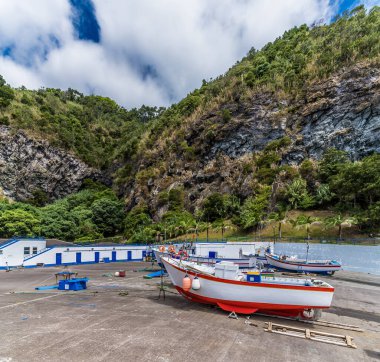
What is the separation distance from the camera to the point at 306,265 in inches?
955

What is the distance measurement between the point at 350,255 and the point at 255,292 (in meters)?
19.4

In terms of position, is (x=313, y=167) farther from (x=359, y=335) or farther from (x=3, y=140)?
(x=3, y=140)

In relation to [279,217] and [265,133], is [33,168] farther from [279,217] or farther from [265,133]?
[279,217]

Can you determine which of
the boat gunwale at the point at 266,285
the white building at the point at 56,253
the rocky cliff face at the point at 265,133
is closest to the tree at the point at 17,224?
the white building at the point at 56,253

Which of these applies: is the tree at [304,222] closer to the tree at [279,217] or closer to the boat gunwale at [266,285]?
the tree at [279,217]

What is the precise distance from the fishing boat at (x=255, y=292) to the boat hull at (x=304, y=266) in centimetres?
1389

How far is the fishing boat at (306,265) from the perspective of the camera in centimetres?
2328

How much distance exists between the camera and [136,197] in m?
64.4

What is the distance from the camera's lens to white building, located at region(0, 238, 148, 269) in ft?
95.5

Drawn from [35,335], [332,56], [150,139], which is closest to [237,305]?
[35,335]

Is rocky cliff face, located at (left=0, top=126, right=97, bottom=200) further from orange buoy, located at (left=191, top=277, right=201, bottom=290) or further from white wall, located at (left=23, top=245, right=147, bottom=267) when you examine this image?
orange buoy, located at (left=191, top=277, right=201, bottom=290)

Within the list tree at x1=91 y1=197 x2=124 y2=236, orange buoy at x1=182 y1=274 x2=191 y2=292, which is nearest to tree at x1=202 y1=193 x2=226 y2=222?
tree at x1=91 y1=197 x2=124 y2=236

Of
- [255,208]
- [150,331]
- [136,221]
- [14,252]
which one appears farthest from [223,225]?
[150,331]

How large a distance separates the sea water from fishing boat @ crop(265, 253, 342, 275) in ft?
9.02
